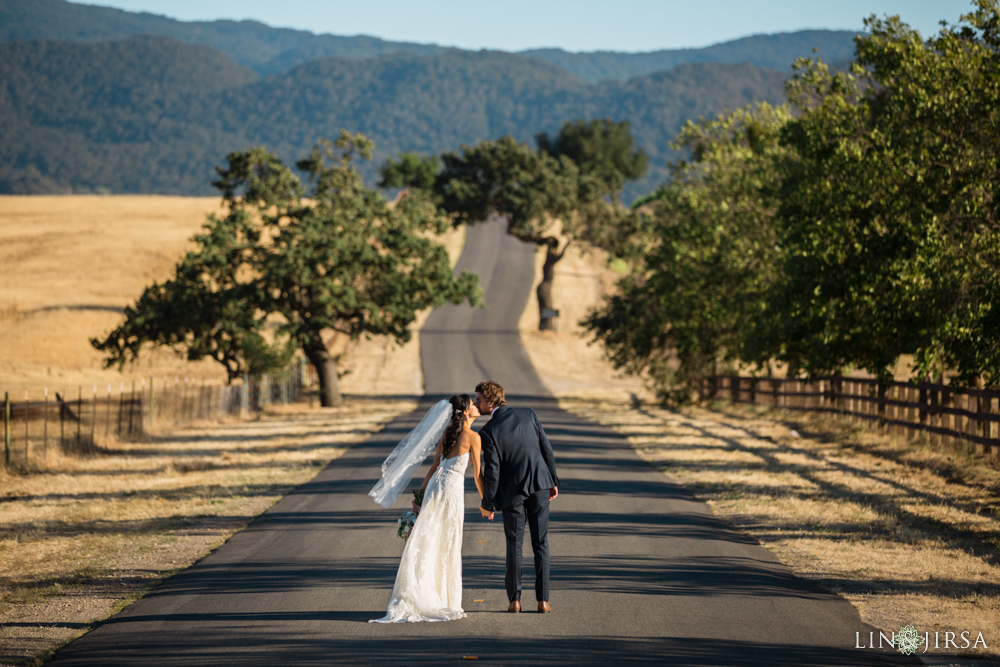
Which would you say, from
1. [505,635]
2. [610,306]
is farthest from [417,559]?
[610,306]

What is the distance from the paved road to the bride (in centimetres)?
26

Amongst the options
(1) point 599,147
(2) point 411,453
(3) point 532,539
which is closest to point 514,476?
(3) point 532,539

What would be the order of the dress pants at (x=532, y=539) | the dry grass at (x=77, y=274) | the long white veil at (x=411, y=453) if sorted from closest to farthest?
the dress pants at (x=532, y=539) → the long white veil at (x=411, y=453) → the dry grass at (x=77, y=274)

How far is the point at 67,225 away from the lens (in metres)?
97.6

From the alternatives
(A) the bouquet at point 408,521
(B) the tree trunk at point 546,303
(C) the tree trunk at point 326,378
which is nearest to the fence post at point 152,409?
(C) the tree trunk at point 326,378

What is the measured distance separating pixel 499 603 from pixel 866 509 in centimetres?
722

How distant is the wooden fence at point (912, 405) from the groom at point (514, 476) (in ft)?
33.8

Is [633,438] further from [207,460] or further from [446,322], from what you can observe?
[446,322]

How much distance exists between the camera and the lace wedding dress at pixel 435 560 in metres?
8.00

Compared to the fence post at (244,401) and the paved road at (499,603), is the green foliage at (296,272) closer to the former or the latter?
the fence post at (244,401)

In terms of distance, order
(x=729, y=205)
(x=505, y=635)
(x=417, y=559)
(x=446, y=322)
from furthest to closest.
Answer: (x=446, y=322), (x=729, y=205), (x=417, y=559), (x=505, y=635)

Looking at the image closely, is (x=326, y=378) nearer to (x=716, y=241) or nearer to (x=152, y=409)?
(x=152, y=409)

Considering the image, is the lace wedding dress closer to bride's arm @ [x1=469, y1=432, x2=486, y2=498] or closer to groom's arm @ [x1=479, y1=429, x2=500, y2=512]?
bride's arm @ [x1=469, y1=432, x2=486, y2=498]

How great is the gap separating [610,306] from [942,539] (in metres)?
36.2
